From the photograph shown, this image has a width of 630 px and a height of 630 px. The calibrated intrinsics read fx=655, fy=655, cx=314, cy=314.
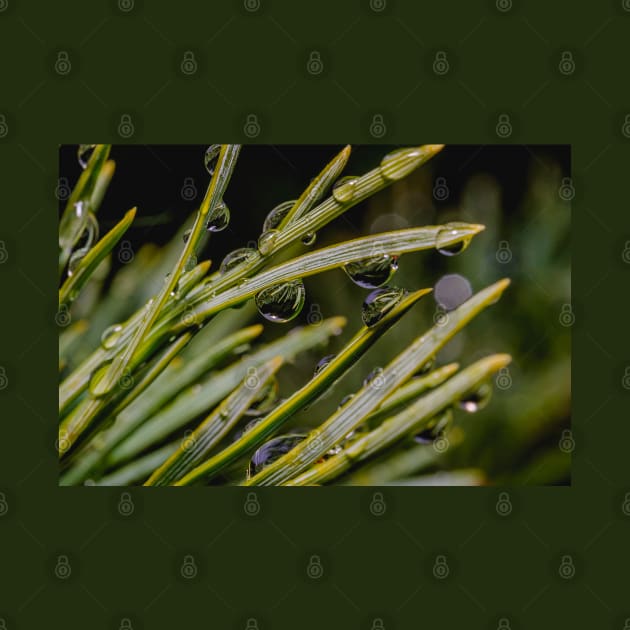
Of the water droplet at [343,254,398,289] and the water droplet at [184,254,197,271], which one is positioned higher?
the water droplet at [343,254,398,289]

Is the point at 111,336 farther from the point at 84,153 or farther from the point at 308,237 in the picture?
the point at 84,153

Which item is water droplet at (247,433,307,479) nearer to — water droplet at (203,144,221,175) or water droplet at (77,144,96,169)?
water droplet at (203,144,221,175)

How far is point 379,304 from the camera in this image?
2.08ft

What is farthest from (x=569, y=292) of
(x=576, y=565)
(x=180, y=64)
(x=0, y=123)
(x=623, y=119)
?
(x=0, y=123)

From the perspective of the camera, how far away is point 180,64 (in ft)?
2.85

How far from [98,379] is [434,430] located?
320 millimetres

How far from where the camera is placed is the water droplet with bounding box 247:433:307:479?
684 mm

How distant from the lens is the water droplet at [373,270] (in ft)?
2.09

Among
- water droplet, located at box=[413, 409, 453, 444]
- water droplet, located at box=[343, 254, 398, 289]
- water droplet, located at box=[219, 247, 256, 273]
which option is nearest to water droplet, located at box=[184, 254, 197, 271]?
water droplet, located at box=[219, 247, 256, 273]

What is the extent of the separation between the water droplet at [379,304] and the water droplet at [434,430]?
0.11m

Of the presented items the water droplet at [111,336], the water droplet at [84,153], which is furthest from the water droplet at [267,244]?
the water droplet at [84,153]

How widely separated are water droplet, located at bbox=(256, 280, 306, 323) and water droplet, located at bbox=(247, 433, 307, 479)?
130mm

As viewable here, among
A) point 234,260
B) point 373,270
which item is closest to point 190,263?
point 234,260

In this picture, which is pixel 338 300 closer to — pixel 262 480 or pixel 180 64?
pixel 262 480
